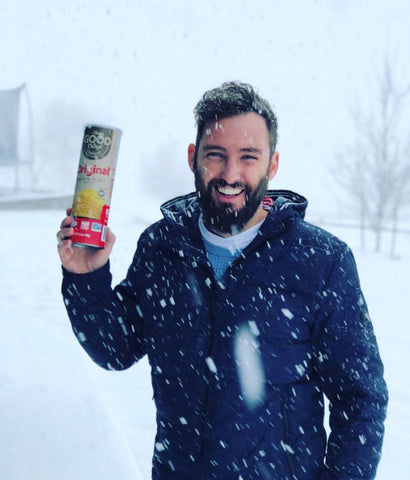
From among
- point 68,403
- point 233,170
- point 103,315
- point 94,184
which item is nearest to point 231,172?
point 233,170

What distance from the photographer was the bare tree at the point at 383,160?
12664 millimetres

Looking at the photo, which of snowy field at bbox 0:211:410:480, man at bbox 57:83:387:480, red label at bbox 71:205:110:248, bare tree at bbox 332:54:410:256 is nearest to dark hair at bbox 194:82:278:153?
man at bbox 57:83:387:480

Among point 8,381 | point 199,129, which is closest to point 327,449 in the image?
point 199,129

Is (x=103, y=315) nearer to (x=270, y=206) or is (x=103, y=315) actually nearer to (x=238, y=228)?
(x=238, y=228)

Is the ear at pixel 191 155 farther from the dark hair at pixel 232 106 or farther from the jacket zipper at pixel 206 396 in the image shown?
the jacket zipper at pixel 206 396

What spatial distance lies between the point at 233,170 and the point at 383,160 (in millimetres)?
12745

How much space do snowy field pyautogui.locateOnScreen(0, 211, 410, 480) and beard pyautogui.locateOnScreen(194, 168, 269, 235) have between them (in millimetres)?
1463

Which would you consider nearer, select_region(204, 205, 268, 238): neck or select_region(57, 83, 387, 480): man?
select_region(57, 83, 387, 480): man

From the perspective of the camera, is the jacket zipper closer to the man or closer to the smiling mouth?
the man

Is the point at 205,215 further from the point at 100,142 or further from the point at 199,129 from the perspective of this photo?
the point at 100,142

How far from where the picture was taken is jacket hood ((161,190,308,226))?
127cm

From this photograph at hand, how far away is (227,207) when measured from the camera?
122 cm

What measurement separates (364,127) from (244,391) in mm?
13612

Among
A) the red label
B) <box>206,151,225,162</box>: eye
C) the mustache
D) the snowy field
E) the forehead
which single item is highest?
the forehead
